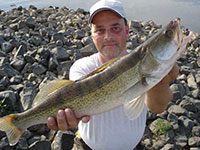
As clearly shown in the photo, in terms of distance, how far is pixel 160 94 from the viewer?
330cm

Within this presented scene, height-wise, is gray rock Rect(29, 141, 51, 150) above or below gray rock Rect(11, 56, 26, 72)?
below

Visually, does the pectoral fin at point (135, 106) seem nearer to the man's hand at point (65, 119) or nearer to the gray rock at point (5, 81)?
the man's hand at point (65, 119)

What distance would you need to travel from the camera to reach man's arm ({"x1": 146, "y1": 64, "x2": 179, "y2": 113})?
10.2 feet

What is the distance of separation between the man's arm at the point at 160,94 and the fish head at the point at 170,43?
0.53 m

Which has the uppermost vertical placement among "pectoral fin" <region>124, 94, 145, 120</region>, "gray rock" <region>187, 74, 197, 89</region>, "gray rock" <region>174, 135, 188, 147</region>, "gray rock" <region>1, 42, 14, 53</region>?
"gray rock" <region>1, 42, 14, 53</region>

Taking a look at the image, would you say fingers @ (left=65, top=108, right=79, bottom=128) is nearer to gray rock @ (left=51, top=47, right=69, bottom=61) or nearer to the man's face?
the man's face

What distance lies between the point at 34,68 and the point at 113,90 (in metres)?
4.55

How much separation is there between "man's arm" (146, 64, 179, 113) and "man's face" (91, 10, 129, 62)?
2.70 ft

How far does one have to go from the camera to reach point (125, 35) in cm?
371

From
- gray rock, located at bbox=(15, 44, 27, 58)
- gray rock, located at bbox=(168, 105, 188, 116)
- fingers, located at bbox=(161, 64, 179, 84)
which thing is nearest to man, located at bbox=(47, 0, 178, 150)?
fingers, located at bbox=(161, 64, 179, 84)

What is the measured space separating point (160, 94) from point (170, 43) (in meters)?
0.96

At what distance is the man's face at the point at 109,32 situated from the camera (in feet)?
11.7

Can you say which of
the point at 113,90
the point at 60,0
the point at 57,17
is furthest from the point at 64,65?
the point at 60,0

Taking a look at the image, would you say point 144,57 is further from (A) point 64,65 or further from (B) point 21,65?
(B) point 21,65
